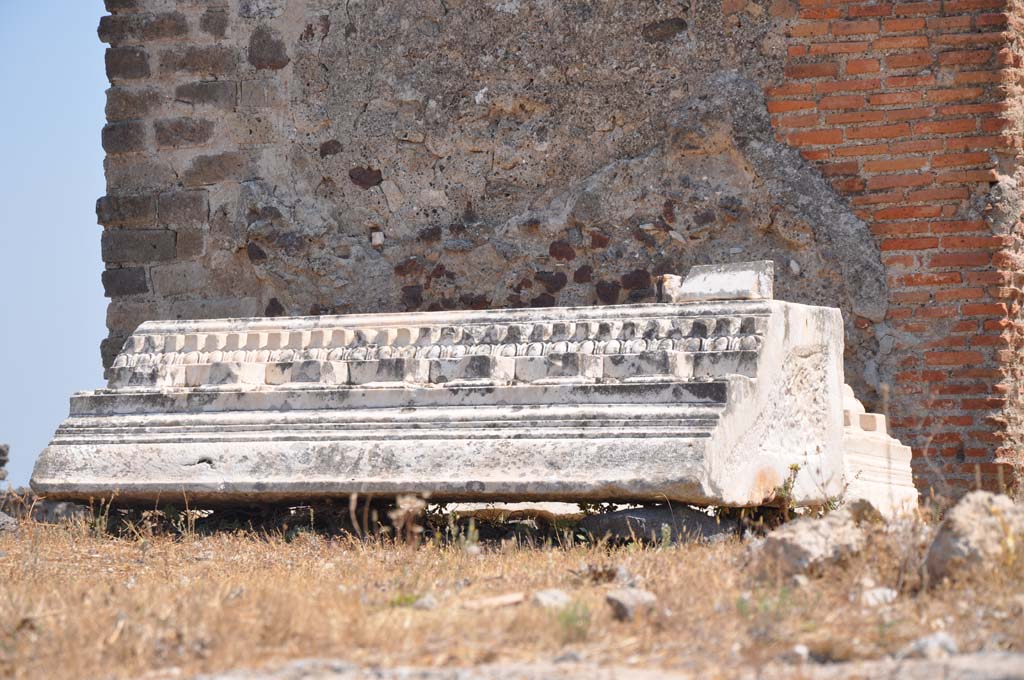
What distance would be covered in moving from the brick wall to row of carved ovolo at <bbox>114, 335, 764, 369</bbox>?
1.71 metres

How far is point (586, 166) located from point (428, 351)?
6.32 ft

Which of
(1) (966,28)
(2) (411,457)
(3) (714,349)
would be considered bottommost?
(2) (411,457)

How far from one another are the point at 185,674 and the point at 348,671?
1.16 feet

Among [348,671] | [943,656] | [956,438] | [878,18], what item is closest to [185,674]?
[348,671]

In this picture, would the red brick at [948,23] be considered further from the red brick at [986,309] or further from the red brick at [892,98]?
the red brick at [986,309]

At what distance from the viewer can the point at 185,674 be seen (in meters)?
2.81

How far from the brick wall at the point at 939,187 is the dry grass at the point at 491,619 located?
248cm

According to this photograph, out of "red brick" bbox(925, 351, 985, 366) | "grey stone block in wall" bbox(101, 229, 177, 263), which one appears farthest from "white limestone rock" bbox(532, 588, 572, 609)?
"grey stone block in wall" bbox(101, 229, 177, 263)

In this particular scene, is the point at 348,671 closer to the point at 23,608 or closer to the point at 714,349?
the point at 23,608

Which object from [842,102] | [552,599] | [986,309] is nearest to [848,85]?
[842,102]

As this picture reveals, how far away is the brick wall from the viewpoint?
20.1 ft

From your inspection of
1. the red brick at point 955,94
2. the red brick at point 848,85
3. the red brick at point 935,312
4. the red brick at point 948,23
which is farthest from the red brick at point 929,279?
the red brick at point 948,23

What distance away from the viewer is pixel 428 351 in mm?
5215

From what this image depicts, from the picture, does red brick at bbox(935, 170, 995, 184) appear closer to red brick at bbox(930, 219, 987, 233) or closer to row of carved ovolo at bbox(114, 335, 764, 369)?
red brick at bbox(930, 219, 987, 233)
